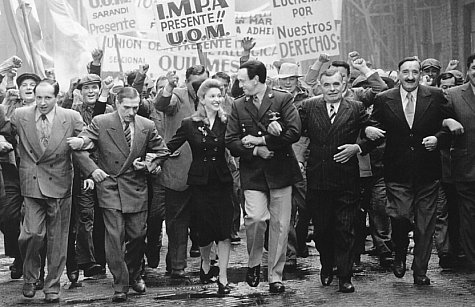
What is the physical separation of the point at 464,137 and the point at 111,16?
31.6 feet

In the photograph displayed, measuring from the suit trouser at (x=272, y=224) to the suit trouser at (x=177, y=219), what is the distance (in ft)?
4.51

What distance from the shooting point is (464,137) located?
10.3 m

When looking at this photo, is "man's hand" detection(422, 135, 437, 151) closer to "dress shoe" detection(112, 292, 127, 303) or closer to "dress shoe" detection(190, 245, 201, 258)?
"dress shoe" detection(112, 292, 127, 303)

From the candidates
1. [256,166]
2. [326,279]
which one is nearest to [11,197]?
[256,166]

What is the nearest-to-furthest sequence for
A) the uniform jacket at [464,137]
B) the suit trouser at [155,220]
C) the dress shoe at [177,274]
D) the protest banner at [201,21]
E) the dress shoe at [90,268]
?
the uniform jacket at [464,137]
the dress shoe at [177,274]
the dress shoe at [90,268]
the suit trouser at [155,220]
the protest banner at [201,21]

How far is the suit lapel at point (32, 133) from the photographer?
9992 millimetres

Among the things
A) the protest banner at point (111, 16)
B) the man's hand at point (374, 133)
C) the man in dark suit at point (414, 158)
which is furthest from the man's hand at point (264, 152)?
the protest banner at point (111, 16)

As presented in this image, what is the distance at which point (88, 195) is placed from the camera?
11.2 metres

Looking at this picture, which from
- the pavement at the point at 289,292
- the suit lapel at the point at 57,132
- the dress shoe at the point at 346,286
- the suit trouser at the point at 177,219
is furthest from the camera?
the suit trouser at the point at 177,219

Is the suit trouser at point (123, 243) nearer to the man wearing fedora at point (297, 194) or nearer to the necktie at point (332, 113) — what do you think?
the man wearing fedora at point (297, 194)

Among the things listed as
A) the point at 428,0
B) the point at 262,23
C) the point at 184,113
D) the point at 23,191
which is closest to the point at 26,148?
the point at 23,191

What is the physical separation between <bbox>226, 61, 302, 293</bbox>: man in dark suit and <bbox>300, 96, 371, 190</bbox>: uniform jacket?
0.68 feet

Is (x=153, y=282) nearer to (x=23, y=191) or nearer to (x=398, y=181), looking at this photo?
(x=23, y=191)

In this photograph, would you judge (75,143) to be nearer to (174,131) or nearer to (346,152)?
(174,131)
